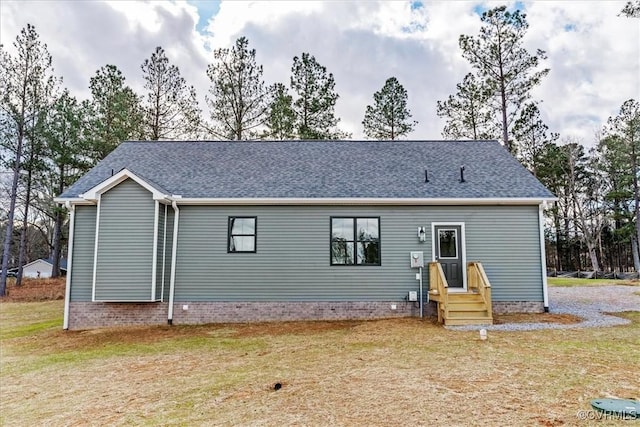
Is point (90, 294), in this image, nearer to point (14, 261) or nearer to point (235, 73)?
point (235, 73)

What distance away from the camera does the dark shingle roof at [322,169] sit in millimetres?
10243

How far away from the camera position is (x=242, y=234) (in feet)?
33.1

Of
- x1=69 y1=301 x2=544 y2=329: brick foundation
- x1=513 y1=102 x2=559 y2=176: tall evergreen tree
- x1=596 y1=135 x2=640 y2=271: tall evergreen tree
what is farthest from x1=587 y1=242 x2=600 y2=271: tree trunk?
x1=69 y1=301 x2=544 y2=329: brick foundation

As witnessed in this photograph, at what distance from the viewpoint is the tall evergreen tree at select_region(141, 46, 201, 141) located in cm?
2050

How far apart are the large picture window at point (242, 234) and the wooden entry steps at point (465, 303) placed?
4.71m

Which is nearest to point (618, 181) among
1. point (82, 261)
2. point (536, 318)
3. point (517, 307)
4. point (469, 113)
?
point (469, 113)

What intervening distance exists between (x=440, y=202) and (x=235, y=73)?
1465 cm

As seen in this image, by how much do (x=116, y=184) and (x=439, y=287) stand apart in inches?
324

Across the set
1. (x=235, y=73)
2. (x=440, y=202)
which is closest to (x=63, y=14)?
(x=235, y=73)

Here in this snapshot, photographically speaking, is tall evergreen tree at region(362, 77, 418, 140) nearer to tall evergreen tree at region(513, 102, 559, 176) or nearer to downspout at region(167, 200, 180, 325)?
tall evergreen tree at region(513, 102, 559, 176)

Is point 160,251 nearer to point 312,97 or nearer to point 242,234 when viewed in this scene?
point 242,234

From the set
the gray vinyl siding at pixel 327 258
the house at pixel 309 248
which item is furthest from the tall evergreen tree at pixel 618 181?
the gray vinyl siding at pixel 327 258

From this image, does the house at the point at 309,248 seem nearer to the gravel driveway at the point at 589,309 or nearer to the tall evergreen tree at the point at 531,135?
the gravel driveway at the point at 589,309

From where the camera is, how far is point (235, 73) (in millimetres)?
20344
